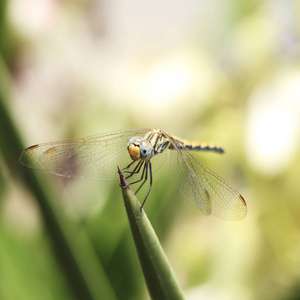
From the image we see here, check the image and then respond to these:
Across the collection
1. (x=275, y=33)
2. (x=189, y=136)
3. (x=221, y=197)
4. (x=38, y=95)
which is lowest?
(x=221, y=197)

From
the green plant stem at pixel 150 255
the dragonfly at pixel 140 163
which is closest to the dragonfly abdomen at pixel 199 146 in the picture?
the dragonfly at pixel 140 163

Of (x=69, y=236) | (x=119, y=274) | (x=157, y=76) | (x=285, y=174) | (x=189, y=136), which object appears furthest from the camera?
(x=157, y=76)

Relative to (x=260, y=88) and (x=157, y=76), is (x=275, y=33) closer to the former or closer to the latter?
(x=260, y=88)

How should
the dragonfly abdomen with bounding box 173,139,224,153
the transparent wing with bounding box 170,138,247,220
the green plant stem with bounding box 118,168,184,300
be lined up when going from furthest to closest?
1. the dragonfly abdomen with bounding box 173,139,224,153
2. the transparent wing with bounding box 170,138,247,220
3. the green plant stem with bounding box 118,168,184,300

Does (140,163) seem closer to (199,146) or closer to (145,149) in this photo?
(145,149)

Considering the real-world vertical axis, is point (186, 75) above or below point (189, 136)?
above

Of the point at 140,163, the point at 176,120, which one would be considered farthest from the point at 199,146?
the point at 176,120

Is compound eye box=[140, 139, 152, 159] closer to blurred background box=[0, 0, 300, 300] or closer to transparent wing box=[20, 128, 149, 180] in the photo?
transparent wing box=[20, 128, 149, 180]

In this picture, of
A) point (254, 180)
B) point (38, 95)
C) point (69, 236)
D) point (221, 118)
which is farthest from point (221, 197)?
point (38, 95)

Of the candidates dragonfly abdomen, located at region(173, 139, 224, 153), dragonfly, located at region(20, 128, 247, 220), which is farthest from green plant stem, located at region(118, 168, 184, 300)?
dragonfly abdomen, located at region(173, 139, 224, 153)
